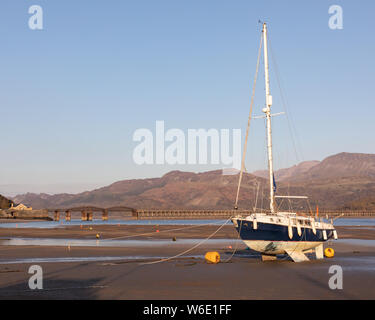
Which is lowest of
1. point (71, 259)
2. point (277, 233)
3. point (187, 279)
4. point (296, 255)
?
point (71, 259)

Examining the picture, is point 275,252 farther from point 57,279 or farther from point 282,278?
point 57,279

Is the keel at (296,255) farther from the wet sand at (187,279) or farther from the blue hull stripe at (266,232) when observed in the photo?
the blue hull stripe at (266,232)

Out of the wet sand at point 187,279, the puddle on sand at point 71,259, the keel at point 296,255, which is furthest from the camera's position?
the keel at point 296,255

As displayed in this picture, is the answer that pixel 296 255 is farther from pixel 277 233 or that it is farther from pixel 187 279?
pixel 187 279

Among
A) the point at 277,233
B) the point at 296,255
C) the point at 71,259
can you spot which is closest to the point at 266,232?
the point at 277,233

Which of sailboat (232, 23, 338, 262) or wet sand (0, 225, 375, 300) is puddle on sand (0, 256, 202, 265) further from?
sailboat (232, 23, 338, 262)

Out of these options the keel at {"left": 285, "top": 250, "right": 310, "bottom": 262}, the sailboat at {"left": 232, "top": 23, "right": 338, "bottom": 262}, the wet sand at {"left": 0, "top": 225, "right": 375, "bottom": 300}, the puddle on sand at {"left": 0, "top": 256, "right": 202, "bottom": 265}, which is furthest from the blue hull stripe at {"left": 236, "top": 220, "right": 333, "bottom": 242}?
the puddle on sand at {"left": 0, "top": 256, "right": 202, "bottom": 265}

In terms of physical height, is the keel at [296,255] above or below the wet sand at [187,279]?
below

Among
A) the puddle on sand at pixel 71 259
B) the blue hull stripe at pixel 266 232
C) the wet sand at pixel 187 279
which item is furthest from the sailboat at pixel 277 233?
the puddle on sand at pixel 71 259

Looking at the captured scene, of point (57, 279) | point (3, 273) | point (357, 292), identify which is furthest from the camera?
point (3, 273)
